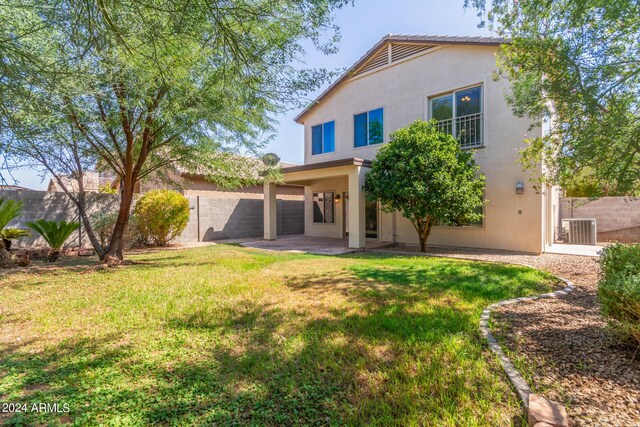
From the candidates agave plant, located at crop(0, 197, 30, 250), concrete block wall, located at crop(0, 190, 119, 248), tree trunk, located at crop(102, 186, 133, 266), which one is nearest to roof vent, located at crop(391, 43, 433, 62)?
tree trunk, located at crop(102, 186, 133, 266)

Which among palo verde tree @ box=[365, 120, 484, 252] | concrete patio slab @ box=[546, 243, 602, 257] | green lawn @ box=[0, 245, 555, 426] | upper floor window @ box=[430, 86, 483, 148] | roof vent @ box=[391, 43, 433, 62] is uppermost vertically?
roof vent @ box=[391, 43, 433, 62]

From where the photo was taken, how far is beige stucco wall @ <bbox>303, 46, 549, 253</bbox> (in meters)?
11.0

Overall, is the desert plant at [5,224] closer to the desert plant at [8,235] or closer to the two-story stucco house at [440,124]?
the desert plant at [8,235]

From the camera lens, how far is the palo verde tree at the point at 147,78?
15.5 feet

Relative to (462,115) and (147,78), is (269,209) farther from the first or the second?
(147,78)

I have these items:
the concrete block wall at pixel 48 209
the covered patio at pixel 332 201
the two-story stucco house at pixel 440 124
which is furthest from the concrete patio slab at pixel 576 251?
the concrete block wall at pixel 48 209

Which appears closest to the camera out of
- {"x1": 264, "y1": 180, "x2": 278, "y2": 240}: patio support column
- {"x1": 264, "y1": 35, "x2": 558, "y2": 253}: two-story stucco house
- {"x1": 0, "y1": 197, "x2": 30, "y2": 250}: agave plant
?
{"x1": 0, "y1": 197, "x2": 30, "y2": 250}: agave plant

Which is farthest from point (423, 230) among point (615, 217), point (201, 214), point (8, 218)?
point (8, 218)

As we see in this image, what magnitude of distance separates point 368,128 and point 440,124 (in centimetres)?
352

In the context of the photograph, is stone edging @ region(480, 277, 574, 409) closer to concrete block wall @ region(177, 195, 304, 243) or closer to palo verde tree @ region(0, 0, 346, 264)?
palo verde tree @ region(0, 0, 346, 264)

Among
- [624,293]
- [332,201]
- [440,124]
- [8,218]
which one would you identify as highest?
[440,124]

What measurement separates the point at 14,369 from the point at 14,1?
514cm

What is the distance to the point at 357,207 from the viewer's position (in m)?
12.1

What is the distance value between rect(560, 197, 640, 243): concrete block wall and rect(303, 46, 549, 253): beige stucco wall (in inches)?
193
